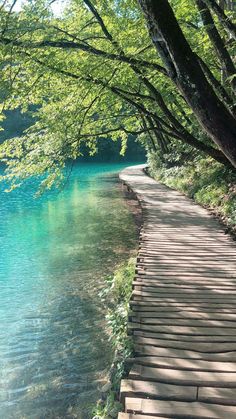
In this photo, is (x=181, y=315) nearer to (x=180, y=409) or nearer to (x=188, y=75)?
(x=180, y=409)

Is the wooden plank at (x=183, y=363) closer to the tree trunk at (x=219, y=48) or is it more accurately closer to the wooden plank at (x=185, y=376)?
the wooden plank at (x=185, y=376)

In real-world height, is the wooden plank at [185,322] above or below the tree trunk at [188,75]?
below

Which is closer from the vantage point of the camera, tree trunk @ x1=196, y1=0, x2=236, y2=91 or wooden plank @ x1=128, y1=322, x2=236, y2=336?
wooden plank @ x1=128, y1=322, x2=236, y2=336

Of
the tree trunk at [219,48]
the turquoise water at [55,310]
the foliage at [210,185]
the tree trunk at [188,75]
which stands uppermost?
the tree trunk at [219,48]

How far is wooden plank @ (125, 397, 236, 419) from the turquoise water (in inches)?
85.8

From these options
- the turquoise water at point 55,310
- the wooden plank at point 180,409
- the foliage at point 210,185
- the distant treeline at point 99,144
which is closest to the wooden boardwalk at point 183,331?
the wooden plank at point 180,409

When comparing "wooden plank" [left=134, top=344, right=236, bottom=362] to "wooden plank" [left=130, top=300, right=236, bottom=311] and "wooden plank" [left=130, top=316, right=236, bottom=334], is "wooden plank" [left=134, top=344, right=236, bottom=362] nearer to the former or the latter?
"wooden plank" [left=130, top=316, right=236, bottom=334]

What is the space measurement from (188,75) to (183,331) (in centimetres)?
291

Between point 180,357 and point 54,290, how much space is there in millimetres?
6044

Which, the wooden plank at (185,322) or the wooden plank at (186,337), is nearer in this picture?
the wooden plank at (186,337)

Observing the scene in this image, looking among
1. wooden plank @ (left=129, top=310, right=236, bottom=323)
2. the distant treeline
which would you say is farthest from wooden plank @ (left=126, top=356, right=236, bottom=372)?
the distant treeline

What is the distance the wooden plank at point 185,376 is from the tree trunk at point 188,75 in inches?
79.7

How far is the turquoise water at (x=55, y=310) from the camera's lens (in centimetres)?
571

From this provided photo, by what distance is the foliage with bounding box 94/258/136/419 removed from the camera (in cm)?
432
